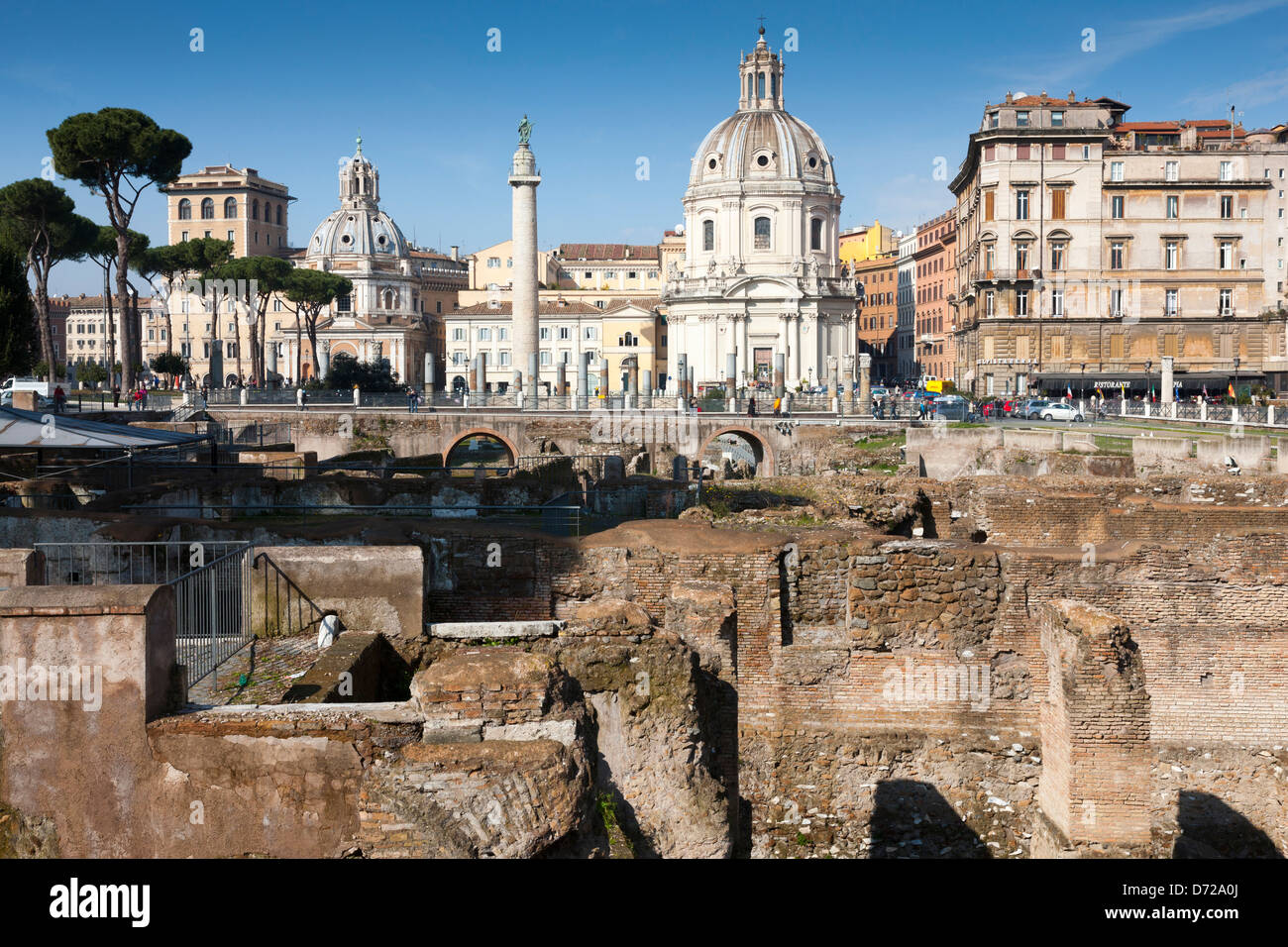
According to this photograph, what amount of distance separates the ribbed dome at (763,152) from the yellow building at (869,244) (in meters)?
34.8

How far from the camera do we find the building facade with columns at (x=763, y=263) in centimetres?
7556

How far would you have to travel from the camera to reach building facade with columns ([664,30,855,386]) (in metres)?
75.6

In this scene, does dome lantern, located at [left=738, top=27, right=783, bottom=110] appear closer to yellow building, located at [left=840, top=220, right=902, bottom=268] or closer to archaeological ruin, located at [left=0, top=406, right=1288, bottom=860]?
yellow building, located at [left=840, top=220, right=902, bottom=268]

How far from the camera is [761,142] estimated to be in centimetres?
7688

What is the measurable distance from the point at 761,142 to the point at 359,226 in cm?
5790

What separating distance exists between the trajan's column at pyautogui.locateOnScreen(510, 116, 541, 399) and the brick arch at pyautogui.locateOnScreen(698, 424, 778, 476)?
1608cm

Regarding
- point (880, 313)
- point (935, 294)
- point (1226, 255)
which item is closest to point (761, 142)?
point (935, 294)

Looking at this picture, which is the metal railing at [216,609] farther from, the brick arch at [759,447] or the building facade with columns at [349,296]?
the building facade with columns at [349,296]

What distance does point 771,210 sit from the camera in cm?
7606

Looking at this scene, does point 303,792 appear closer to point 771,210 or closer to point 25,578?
point 25,578

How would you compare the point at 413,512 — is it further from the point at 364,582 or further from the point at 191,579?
the point at 191,579

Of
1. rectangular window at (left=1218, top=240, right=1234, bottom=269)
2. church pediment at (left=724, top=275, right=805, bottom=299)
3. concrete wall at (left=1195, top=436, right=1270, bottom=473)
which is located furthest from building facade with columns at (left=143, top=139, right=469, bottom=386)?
concrete wall at (left=1195, top=436, right=1270, bottom=473)

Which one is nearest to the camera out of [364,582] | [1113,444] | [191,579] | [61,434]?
[191,579]
